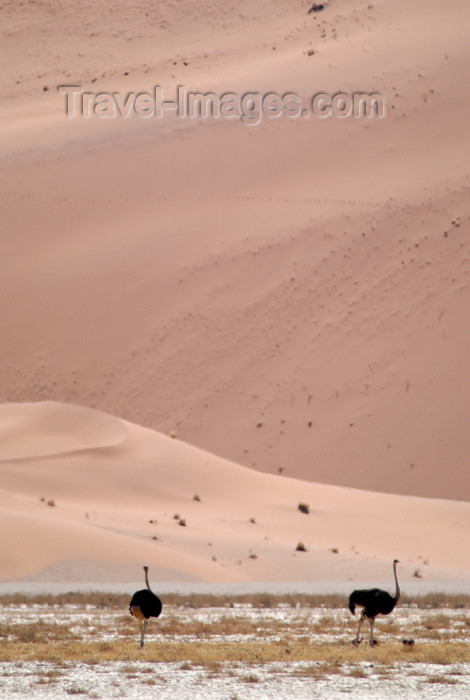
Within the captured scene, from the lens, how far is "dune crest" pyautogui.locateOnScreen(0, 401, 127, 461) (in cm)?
Answer: 3122

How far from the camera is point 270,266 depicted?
42.4 m

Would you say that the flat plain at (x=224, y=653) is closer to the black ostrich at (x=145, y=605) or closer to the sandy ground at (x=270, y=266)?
the black ostrich at (x=145, y=605)

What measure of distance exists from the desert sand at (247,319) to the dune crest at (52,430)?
0.38 feet

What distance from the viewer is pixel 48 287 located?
43.4 m

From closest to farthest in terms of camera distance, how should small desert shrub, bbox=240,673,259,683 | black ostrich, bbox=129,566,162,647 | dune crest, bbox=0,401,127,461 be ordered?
1. small desert shrub, bbox=240,673,259,683
2. black ostrich, bbox=129,566,162,647
3. dune crest, bbox=0,401,127,461

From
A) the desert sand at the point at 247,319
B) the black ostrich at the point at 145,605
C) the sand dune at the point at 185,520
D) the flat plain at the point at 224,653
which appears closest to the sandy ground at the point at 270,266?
the desert sand at the point at 247,319

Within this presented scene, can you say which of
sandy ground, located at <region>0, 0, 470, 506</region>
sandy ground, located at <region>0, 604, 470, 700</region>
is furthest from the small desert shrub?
sandy ground, located at <region>0, 0, 470, 506</region>

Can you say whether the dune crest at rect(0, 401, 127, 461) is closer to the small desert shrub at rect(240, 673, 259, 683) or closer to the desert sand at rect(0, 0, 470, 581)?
the desert sand at rect(0, 0, 470, 581)

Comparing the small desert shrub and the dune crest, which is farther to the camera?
the dune crest

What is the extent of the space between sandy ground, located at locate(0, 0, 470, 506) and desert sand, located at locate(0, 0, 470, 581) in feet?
0.29

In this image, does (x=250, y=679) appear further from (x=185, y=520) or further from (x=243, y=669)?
(x=185, y=520)

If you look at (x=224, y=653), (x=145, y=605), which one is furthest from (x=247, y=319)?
(x=224, y=653)

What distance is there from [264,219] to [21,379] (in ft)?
37.6

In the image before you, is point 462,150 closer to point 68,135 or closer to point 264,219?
point 264,219
